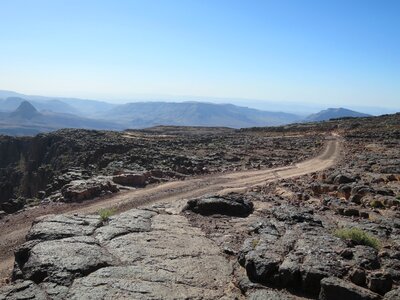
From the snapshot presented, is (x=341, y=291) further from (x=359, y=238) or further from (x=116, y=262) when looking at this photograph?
(x=116, y=262)

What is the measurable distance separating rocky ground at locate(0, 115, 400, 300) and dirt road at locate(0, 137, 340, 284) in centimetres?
366

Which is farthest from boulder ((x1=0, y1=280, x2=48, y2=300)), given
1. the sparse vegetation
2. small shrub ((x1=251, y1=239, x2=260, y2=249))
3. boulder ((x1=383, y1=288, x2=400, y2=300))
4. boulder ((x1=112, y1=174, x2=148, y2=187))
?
boulder ((x1=112, y1=174, x2=148, y2=187))

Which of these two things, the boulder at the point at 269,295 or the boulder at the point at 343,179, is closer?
the boulder at the point at 269,295

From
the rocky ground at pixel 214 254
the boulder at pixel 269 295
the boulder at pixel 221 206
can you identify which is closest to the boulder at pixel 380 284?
the rocky ground at pixel 214 254

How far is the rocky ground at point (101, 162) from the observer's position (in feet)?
98.0

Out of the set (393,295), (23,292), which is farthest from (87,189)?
(393,295)

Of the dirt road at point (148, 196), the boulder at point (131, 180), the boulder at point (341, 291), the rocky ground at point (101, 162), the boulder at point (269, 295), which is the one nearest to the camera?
the boulder at point (341, 291)

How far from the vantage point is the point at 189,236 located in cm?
1495

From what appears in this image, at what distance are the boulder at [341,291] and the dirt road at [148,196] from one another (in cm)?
1048

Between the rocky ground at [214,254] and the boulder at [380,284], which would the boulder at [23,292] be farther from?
the boulder at [380,284]

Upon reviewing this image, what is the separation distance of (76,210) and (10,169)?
174ft

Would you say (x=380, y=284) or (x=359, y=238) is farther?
(x=359, y=238)

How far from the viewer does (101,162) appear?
44406mm

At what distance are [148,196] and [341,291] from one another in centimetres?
1779
